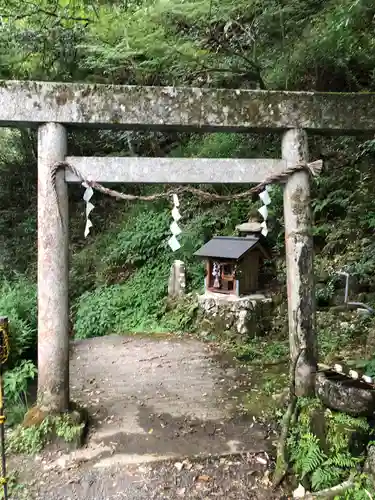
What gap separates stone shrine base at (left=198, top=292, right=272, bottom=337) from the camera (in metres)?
7.65

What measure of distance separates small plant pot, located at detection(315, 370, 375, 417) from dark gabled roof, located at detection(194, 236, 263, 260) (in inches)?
136

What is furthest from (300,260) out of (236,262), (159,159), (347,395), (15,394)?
(15,394)

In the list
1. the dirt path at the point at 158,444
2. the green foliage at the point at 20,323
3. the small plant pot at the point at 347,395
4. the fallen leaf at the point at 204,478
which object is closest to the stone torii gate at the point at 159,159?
the small plant pot at the point at 347,395

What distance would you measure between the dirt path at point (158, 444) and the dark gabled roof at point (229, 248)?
197 centimetres

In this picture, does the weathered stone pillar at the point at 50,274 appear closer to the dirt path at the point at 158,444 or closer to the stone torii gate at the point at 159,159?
the stone torii gate at the point at 159,159

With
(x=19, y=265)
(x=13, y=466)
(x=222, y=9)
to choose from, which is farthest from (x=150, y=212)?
(x=13, y=466)

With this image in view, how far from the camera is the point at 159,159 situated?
4.32 metres

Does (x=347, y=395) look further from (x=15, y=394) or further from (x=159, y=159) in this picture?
(x=15, y=394)

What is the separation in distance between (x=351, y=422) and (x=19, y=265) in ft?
41.6

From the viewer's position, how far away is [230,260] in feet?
24.7

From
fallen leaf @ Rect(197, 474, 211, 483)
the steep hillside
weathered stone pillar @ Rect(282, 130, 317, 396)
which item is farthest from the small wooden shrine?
fallen leaf @ Rect(197, 474, 211, 483)

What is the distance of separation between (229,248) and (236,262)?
355 millimetres

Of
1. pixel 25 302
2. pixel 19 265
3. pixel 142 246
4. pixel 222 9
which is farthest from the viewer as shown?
pixel 19 265

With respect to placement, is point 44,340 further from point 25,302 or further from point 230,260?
point 230,260
